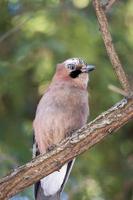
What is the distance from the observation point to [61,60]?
8.81 m

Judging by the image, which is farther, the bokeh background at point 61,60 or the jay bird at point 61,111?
the bokeh background at point 61,60

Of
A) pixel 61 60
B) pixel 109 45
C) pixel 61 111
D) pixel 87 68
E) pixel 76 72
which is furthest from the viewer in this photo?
pixel 61 60

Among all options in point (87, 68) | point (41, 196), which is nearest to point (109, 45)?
point (87, 68)

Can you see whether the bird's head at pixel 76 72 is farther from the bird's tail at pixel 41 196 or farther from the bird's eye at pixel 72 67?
the bird's tail at pixel 41 196

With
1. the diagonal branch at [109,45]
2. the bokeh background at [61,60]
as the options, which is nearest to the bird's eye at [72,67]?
the bokeh background at [61,60]

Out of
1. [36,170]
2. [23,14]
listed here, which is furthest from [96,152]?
[36,170]

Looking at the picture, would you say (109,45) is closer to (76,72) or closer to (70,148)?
(70,148)

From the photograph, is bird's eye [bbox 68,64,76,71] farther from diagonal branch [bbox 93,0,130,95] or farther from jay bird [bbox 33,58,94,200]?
diagonal branch [bbox 93,0,130,95]

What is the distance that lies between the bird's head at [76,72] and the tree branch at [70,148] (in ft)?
5.34

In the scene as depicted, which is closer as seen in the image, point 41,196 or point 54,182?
point 41,196

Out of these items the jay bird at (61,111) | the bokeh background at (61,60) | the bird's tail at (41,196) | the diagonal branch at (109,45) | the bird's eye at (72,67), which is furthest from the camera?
the bokeh background at (61,60)

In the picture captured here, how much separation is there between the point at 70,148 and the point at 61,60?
10.4 feet

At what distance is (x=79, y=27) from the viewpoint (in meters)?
9.12

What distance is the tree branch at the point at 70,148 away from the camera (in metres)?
5.60
